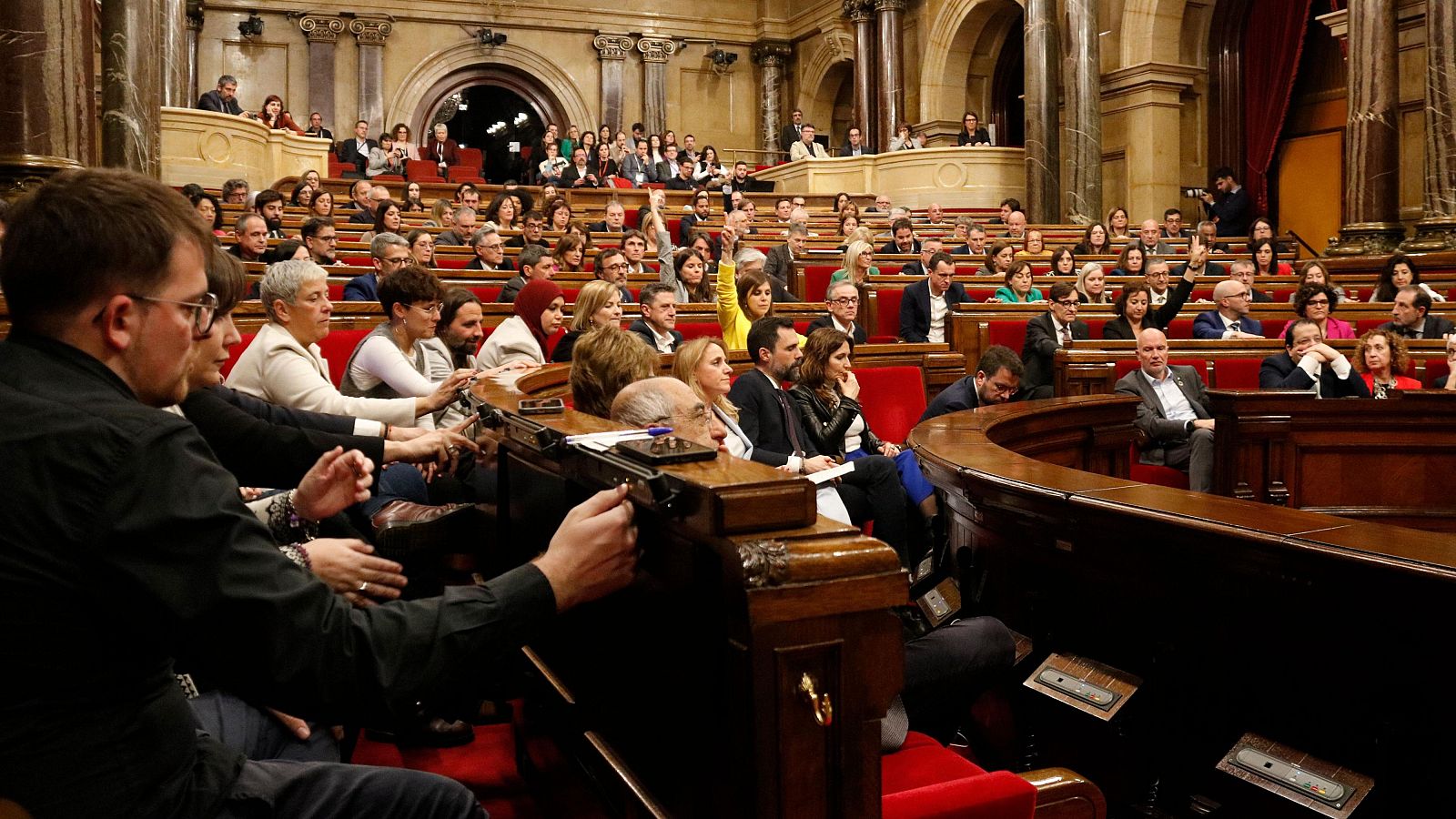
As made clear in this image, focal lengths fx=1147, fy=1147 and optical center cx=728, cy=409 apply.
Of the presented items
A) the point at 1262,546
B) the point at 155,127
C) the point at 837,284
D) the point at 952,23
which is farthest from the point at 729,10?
the point at 1262,546

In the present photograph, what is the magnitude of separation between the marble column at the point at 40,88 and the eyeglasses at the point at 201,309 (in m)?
4.20

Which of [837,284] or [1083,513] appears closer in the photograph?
[1083,513]

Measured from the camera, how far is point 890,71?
1558 centimetres

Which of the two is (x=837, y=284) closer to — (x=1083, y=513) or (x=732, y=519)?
(x=1083, y=513)

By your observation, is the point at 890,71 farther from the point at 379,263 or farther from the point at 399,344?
the point at 399,344

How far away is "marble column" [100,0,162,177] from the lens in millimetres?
6270

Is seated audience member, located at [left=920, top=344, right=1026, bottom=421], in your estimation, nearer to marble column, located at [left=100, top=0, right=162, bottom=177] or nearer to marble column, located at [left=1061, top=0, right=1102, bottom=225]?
marble column, located at [left=100, top=0, right=162, bottom=177]

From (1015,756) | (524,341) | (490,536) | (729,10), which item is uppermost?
(729,10)

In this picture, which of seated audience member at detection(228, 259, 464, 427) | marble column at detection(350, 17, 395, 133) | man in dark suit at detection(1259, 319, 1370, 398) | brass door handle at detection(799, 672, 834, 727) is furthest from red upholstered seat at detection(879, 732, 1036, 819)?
marble column at detection(350, 17, 395, 133)

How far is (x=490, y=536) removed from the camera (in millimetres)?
2375

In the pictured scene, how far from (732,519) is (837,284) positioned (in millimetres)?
4246

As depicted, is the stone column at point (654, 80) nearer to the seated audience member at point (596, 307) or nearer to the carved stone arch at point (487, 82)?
the carved stone arch at point (487, 82)

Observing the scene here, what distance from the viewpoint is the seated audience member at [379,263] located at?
4.93 metres

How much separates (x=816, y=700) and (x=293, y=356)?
214 centimetres
